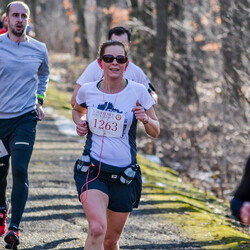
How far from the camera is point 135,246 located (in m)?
5.57

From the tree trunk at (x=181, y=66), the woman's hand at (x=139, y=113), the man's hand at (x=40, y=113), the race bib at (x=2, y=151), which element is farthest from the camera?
the tree trunk at (x=181, y=66)

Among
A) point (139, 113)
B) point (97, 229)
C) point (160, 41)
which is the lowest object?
point (97, 229)

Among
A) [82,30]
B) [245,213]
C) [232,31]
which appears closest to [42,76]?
[245,213]

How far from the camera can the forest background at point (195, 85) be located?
Result: 32.6 ft

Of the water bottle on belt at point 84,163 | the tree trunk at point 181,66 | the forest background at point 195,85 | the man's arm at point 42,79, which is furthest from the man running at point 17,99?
the tree trunk at point 181,66

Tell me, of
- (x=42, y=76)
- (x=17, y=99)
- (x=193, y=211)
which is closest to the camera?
(x=17, y=99)

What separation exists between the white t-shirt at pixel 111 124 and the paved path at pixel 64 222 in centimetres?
165

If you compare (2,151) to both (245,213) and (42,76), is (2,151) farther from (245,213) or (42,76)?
(245,213)

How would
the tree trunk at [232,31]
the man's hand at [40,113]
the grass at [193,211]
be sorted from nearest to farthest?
the man's hand at [40,113]
the grass at [193,211]
the tree trunk at [232,31]

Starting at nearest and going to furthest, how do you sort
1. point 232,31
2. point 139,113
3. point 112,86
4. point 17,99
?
point 139,113, point 112,86, point 17,99, point 232,31

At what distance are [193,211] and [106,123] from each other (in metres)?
3.40

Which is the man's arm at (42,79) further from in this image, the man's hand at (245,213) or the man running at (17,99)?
the man's hand at (245,213)

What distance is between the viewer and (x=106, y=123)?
4.04m

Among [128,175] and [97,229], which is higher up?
[128,175]
